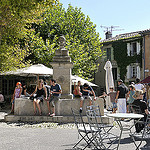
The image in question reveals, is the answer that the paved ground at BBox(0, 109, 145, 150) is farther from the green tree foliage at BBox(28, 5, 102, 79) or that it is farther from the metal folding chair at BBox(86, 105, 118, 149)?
the green tree foliage at BBox(28, 5, 102, 79)

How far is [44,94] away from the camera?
460 inches

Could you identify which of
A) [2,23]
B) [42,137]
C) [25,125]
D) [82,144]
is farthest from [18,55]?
[82,144]

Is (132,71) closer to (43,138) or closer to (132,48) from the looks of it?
(132,48)

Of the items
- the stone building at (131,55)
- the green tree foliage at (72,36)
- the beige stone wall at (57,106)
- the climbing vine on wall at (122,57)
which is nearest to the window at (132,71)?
the stone building at (131,55)

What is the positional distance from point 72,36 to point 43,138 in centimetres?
1873

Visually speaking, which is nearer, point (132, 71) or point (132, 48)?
point (132, 48)

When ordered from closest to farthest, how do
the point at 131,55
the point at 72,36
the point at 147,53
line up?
the point at 72,36
the point at 147,53
the point at 131,55

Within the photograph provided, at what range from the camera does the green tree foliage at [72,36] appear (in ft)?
77.8

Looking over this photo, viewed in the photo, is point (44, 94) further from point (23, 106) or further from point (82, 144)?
point (82, 144)

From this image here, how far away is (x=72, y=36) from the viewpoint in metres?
25.7

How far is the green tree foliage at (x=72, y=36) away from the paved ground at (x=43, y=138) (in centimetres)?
1367

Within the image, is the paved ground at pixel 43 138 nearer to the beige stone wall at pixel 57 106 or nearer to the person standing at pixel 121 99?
the beige stone wall at pixel 57 106

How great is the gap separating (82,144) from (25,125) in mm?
4037

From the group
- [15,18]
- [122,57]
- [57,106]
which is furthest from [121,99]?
[122,57]
